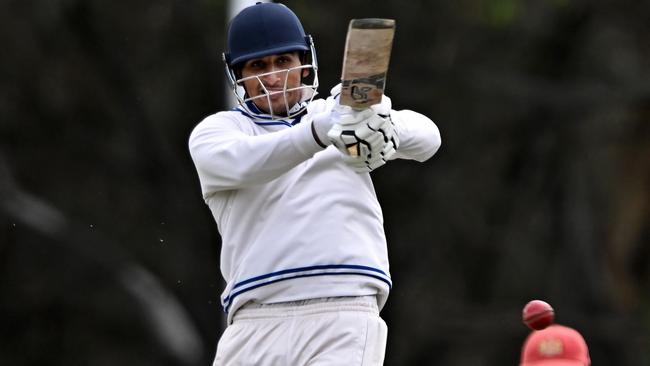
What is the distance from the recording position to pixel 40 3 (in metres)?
22.5

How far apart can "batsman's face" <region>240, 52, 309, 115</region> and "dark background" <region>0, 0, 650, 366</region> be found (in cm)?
1375

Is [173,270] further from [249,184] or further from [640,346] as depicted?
[249,184]

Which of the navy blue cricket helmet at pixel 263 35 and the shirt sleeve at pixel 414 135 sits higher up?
the navy blue cricket helmet at pixel 263 35

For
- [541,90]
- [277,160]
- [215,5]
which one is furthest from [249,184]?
[541,90]

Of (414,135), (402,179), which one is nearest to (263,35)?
(414,135)

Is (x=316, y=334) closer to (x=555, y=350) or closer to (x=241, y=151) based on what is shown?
(x=241, y=151)

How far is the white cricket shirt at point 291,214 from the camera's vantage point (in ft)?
22.7

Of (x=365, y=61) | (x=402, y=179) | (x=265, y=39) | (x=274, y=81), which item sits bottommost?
(x=402, y=179)

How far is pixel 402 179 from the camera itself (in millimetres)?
24328

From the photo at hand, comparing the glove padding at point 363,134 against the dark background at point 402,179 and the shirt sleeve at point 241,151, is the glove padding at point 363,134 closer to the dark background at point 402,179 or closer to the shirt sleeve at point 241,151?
the shirt sleeve at point 241,151

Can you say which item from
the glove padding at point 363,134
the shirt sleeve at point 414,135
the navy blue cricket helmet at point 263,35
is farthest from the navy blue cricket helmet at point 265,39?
the glove padding at point 363,134

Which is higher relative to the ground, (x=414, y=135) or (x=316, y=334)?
(x=414, y=135)

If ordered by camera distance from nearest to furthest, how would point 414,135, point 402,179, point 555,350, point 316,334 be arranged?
point 555,350 < point 316,334 < point 414,135 < point 402,179

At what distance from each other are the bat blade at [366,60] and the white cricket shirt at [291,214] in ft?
1.32
